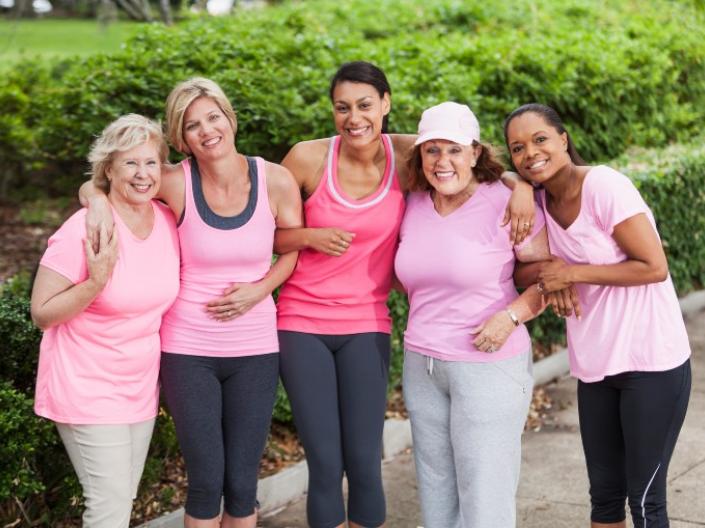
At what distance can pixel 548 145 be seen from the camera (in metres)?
3.90

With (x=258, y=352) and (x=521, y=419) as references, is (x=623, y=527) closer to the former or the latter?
(x=521, y=419)

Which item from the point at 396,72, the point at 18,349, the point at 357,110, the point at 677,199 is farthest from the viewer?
the point at 677,199

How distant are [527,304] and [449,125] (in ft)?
2.47

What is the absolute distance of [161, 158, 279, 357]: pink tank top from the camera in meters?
4.02

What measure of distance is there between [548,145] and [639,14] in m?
10.0

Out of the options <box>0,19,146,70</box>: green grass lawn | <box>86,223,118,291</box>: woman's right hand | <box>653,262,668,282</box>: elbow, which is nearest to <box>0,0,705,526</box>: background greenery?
<box>86,223,118,291</box>: woman's right hand

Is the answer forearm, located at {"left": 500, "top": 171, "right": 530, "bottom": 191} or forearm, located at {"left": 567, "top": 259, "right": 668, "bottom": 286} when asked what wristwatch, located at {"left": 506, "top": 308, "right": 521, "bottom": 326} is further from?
forearm, located at {"left": 500, "top": 171, "right": 530, "bottom": 191}

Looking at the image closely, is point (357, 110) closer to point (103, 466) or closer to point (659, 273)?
point (659, 273)

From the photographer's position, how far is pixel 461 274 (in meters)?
3.87

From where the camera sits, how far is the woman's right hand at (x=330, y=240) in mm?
4078

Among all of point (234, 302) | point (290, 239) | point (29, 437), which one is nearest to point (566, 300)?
point (290, 239)

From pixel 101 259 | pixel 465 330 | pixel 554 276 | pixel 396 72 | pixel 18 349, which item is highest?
pixel 396 72

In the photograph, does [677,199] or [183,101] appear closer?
[183,101]

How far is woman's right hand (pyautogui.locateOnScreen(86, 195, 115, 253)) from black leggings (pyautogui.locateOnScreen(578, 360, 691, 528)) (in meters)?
1.97
